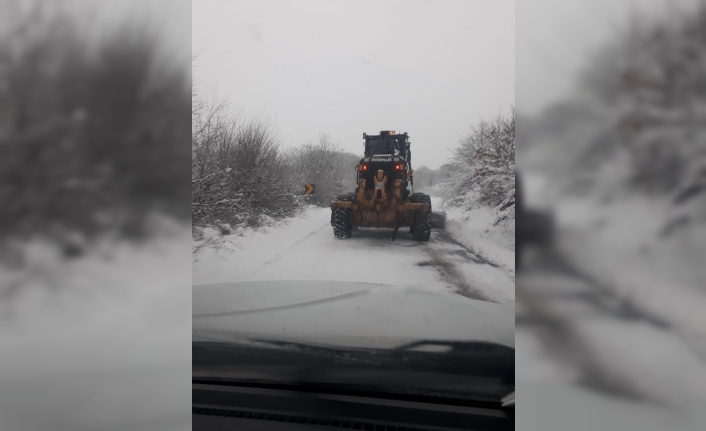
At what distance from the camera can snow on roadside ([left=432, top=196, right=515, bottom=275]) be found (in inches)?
87.2

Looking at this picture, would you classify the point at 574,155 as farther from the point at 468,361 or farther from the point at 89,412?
the point at 89,412

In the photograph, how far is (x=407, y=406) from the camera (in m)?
2.00

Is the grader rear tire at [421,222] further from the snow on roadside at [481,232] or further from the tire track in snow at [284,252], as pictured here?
the tire track in snow at [284,252]

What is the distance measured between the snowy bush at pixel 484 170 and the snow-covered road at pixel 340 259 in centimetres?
30

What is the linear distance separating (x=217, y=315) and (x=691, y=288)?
2222 millimetres

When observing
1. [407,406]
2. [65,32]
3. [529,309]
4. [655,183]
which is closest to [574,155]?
[655,183]

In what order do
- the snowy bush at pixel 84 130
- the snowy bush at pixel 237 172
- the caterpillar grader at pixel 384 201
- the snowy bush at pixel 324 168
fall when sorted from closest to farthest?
1. the snowy bush at pixel 84 130
2. the caterpillar grader at pixel 384 201
3. the snowy bush at pixel 324 168
4. the snowy bush at pixel 237 172

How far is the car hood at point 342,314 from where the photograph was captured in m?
2.23

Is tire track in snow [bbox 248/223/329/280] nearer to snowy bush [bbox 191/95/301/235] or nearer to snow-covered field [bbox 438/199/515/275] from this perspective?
snowy bush [bbox 191/95/301/235]

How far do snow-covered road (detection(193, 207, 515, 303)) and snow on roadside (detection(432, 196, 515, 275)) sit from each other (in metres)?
0.05

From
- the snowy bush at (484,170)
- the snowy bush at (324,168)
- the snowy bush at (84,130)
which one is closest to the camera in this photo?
the snowy bush at (484,170)

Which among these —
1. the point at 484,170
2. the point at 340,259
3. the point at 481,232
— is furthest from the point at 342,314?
the point at 484,170

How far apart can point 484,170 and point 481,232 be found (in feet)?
1.16

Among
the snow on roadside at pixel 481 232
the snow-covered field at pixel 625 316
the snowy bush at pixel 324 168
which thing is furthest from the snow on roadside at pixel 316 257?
the snow-covered field at pixel 625 316
